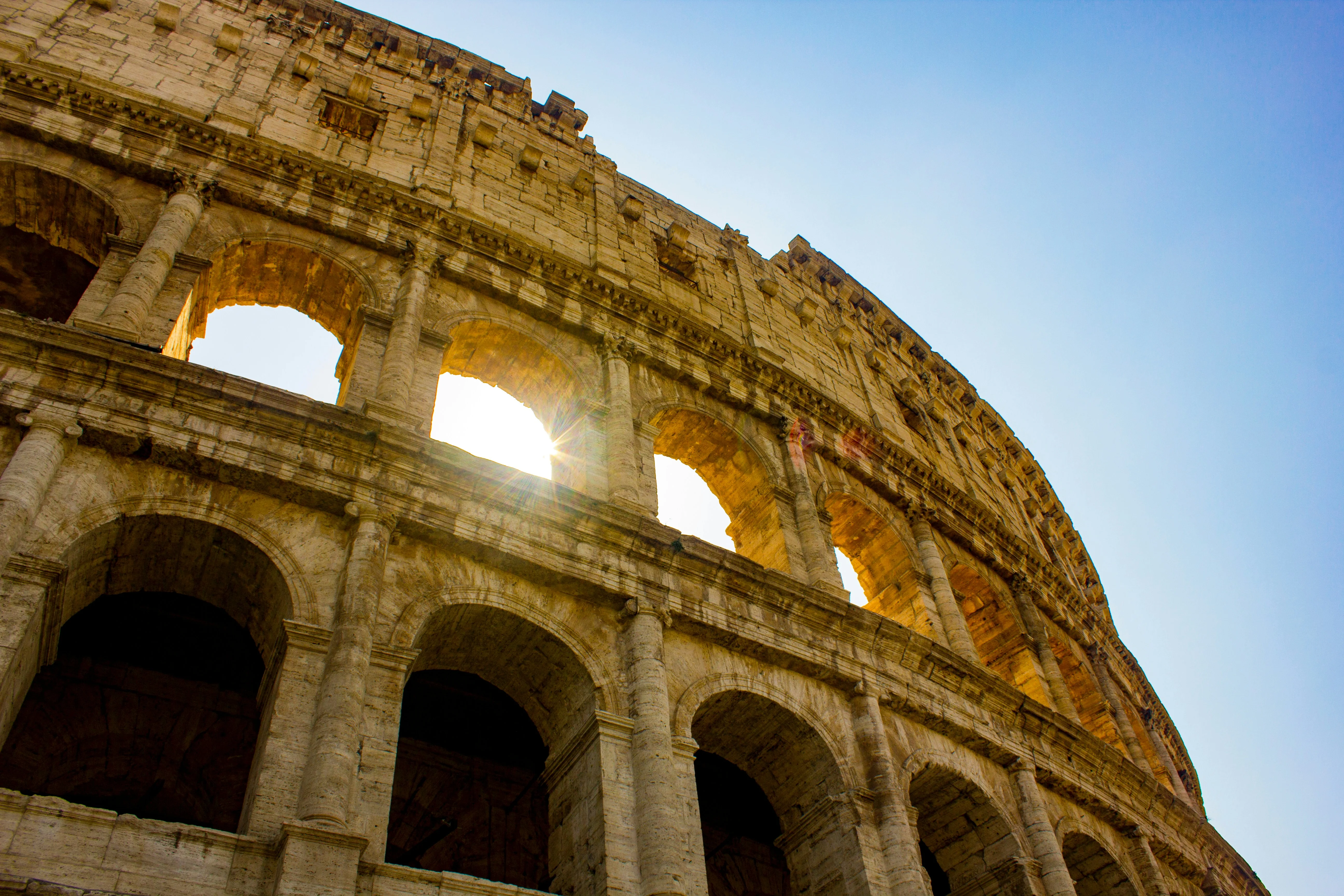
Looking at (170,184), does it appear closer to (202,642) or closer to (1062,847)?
(202,642)

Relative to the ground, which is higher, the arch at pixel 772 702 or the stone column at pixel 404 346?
the stone column at pixel 404 346

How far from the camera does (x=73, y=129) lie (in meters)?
11.2

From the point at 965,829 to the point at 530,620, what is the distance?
5.85m

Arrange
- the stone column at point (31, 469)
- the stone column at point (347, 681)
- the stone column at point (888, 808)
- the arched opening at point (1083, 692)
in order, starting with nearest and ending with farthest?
1. the stone column at point (347, 681)
2. the stone column at point (31, 469)
3. the stone column at point (888, 808)
4. the arched opening at point (1083, 692)

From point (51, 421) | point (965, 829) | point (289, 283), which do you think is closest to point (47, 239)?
point (289, 283)

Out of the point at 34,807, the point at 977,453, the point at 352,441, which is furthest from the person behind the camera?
the point at 977,453

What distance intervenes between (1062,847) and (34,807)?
36.8 ft

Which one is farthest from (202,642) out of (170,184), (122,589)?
(170,184)

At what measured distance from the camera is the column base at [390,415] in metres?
9.54

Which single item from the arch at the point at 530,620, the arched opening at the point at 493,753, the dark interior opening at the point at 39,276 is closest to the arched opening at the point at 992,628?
the arched opening at the point at 493,753

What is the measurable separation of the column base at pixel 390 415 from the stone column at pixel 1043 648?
9.78 meters

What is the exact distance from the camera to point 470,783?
11.3m

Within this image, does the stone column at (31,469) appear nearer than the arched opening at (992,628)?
Yes

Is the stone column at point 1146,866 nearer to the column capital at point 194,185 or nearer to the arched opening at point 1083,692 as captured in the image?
the arched opening at point 1083,692
